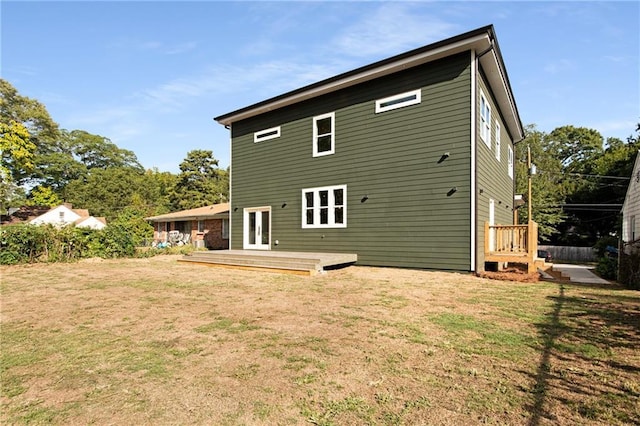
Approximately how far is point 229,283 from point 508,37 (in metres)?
11.1

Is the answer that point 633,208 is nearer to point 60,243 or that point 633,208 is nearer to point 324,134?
Answer: point 324,134

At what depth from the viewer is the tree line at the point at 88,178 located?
37.3 m

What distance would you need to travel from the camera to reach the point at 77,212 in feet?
136

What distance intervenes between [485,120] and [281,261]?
790 centimetres

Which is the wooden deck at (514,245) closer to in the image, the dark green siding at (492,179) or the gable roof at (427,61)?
the dark green siding at (492,179)

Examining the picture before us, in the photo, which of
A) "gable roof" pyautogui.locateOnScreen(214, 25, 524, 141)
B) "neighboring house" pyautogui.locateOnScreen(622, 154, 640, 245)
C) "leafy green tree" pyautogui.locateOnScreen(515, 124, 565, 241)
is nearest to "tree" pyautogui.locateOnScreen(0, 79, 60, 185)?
"gable roof" pyautogui.locateOnScreen(214, 25, 524, 141)

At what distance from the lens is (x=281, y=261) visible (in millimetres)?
10062

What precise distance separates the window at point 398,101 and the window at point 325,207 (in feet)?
9.52

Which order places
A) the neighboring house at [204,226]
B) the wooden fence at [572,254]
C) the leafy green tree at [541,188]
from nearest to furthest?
the neighboring house at [204,226] < the wooden fence at [572,254] < the leafy green tree at [541,188]

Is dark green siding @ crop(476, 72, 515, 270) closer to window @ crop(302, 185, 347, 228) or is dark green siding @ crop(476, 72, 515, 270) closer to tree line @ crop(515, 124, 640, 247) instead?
window @ crop(302, 185, 347, 228)

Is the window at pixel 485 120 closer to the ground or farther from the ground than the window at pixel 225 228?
farther from the ground

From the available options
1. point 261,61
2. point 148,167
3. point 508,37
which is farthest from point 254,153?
point 148,167

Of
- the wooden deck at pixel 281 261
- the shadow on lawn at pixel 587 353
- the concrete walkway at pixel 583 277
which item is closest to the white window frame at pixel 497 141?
the concrete walkway at pixel 583 277

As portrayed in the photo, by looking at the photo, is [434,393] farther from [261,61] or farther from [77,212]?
[77,212]
